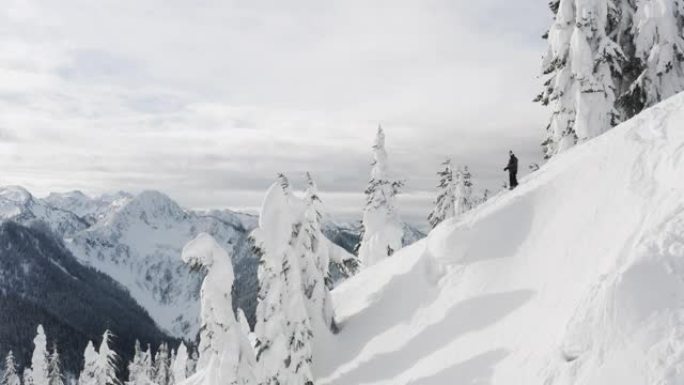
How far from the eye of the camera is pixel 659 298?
1258 cm

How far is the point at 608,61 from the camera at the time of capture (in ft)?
86.6

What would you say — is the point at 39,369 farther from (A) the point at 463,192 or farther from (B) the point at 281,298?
(B) the point at 281,298

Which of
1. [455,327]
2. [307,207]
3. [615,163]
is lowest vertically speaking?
[455,327]

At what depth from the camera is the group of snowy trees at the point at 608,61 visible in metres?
25.5

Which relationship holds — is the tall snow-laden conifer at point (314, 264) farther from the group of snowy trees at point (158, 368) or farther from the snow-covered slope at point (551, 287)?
the group of snowy trees at point (158, 368)

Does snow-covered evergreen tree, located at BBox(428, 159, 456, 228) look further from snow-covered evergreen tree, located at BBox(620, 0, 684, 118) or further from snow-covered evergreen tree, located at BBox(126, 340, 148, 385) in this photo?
snow-covered evergreen tree, located at BBox(126, 340, 148, 385)

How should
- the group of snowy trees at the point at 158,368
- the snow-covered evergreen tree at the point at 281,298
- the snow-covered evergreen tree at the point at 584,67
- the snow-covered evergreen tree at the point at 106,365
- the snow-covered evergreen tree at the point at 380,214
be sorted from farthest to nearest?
1. the group of snowy trees at the point at 158,368
2. the snow-covered evergreen tree at the point at 106,365
3. the snow-covered evergreen tree at the point at 380,214
4. the snow-covered evergreen tree at the point at 584,67
5. the snow-covered evergreen tree at the point at 281,298

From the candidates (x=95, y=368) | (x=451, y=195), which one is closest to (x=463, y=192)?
(x=451, y=195)

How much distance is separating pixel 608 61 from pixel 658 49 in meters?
1.85

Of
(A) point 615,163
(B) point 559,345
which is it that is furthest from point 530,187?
(B) point 559,345

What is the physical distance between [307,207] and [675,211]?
35.4ft

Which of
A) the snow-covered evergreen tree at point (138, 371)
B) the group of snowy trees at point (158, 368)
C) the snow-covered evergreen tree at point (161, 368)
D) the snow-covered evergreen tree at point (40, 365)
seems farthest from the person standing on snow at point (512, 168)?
the snow-covered evergreen tree at point (161, 368)

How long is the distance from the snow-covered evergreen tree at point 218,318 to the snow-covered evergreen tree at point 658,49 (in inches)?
709

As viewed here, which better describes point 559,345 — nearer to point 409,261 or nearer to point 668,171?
point 668,171
